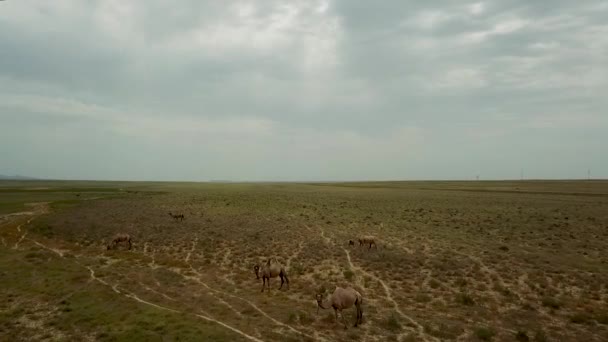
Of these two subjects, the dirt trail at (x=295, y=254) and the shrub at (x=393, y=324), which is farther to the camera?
the dirt trail at (x=295, y=254)

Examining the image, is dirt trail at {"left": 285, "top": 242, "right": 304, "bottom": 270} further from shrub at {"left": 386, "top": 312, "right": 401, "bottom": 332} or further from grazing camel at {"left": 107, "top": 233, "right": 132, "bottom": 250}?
grazing camel at {"left": 107, "top": 233, "right": 132, "bottom": 250}

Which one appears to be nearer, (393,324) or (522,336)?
(522,336)

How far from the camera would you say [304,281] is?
2131 cm

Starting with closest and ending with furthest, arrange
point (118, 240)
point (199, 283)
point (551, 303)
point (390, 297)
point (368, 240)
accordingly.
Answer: point (551, 303), point (390, 297), point (199, 283), point (368, 240), point (118, 240)

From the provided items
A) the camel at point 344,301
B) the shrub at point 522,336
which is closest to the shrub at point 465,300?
the shrub at point 522,336

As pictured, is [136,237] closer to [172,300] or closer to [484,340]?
[172,300]

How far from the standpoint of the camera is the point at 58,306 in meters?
17.3

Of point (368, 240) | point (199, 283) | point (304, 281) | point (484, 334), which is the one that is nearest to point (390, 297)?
point (304, 281)

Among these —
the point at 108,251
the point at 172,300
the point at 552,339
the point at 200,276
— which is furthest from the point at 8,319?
the point at 552,339

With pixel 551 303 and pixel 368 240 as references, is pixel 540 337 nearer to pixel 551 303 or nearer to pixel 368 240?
pixel 551 303

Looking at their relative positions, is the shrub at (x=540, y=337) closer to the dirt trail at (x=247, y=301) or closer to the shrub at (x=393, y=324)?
the shrub at (x=393, y=324)

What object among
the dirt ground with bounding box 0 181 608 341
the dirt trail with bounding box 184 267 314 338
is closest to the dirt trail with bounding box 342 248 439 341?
the dirt ground with bounding box 0 181 608 341

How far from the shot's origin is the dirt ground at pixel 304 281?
581 inches

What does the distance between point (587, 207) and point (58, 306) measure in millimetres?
62692
